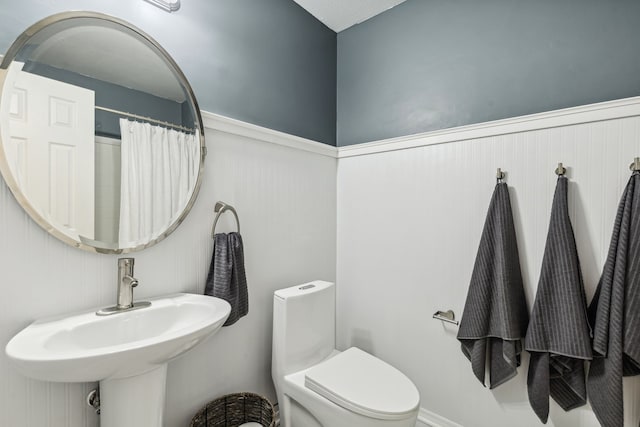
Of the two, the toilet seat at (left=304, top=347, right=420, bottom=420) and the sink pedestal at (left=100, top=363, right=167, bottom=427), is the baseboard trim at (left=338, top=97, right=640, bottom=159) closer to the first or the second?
the toilet seat at (left=304, top=347, right=420, bottom=420)

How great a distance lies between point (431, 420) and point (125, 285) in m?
1.66

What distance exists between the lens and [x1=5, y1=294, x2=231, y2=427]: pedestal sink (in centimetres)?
74

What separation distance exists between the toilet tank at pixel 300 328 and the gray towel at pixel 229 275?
0.19 metres

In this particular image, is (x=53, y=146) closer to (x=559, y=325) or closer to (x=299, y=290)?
(x=299, y=290)

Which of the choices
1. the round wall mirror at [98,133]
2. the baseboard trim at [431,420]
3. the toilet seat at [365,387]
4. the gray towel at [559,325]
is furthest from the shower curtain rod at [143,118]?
the baseboard trim at [431,420]

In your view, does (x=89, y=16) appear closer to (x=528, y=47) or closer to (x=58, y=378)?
(x=58, y=378)

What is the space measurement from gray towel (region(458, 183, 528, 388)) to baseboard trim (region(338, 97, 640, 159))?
279mm

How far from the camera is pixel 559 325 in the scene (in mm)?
1208

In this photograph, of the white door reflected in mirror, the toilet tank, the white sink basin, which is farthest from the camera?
the toilet tank

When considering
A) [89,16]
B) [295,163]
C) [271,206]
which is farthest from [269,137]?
[89,16]

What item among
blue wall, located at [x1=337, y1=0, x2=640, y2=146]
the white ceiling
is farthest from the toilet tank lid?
the white ceiling

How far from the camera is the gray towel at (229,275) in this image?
1325 millimetres

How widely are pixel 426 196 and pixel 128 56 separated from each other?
4.88 ft

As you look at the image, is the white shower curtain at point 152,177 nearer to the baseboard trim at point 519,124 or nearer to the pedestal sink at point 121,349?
A: the pedestal sink at point 121,349
